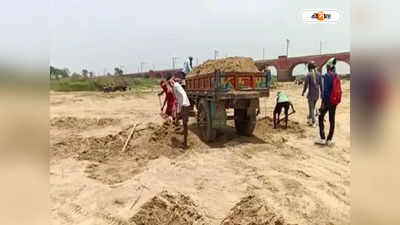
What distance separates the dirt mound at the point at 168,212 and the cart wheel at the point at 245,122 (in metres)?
3.62

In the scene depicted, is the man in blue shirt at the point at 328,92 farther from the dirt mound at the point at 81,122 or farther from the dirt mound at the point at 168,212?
the dirt mound at the point at 81,122

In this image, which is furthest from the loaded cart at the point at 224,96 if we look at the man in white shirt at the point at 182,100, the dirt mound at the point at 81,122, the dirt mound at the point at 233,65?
the dirt mound at the point at 81,122

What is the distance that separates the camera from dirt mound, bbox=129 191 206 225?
12.0 ft

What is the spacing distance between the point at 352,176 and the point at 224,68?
5786mm

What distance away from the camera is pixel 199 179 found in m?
4.77

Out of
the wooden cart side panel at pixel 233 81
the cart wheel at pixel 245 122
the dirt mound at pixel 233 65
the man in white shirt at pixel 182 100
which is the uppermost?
the dirt mound at pixel 233 65

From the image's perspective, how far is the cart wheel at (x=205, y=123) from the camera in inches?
270

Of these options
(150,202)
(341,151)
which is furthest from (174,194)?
(341,151)

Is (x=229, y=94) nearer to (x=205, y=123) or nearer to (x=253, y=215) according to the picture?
(x=205, y=123)

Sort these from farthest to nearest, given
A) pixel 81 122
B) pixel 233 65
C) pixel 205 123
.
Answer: pixel 81 122, pixel 233 65, pixel 205 123

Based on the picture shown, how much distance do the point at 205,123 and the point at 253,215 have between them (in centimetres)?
351

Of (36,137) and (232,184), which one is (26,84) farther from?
(232,184)

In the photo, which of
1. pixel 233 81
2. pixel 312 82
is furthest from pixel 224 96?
pixel 312 82

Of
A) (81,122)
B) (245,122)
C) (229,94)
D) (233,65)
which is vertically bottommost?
(81,122)
